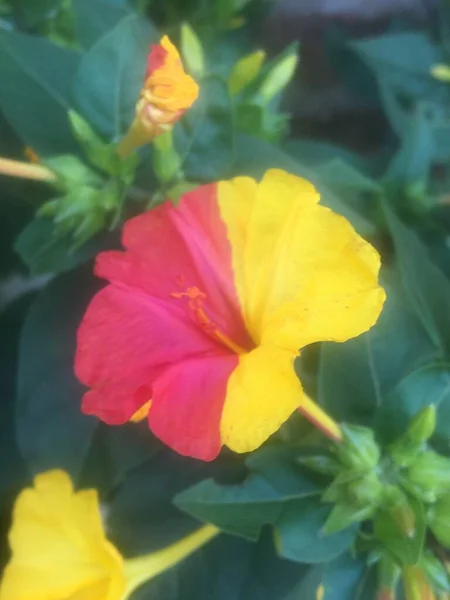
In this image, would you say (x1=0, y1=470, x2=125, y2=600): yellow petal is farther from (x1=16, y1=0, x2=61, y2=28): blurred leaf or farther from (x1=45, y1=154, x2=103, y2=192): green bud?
(x1=16, y1=0, x2=61, y2=28): blurred leaf

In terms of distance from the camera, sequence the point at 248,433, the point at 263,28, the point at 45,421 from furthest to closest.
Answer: the point at 263,28, the point at 45,421, the point at 248,433

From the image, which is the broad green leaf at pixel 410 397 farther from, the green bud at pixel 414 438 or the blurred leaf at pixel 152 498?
the blurred leaf at pixel 152 498

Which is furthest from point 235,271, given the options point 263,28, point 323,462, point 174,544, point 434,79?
point 263,28

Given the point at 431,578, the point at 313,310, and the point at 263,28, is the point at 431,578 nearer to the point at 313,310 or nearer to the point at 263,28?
the point at 313,310

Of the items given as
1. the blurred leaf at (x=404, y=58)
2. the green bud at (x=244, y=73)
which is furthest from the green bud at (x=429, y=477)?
the blurred leaf at (x=404, y=58)

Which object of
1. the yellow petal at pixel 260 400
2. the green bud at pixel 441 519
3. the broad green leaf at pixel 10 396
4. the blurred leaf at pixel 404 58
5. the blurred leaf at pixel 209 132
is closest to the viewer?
the yellow petal at pixel 260 400

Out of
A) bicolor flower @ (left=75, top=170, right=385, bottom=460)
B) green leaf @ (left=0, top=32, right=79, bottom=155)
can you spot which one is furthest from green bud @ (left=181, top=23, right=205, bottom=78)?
bicolor flower @ (left=75, top=170, right=385, bottom=460)
